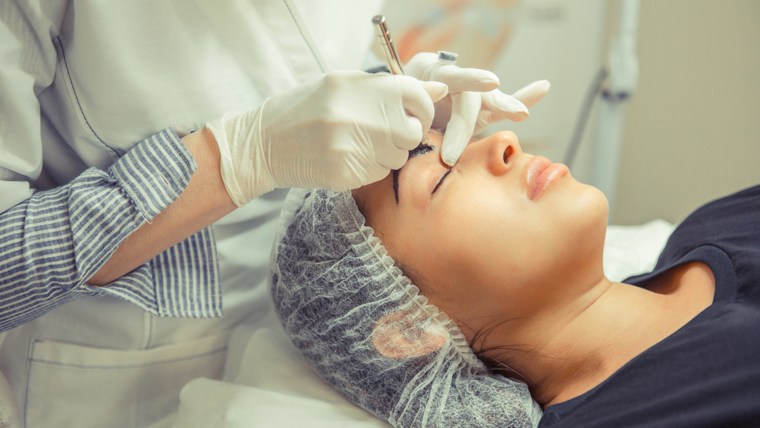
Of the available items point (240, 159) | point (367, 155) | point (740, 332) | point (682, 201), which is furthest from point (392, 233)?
point (682, 201)

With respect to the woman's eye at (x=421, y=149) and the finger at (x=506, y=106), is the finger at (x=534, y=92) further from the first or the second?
the woman's eye at (x=421, y=149)

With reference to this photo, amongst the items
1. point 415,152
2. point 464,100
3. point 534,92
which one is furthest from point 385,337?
point 534,92

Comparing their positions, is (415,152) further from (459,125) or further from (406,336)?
(406,336)

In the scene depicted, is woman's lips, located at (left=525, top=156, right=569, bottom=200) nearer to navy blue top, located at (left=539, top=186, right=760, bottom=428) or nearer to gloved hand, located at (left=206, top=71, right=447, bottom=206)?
gloved hand, located at (left=206, top=71, right=447, bottom=206)

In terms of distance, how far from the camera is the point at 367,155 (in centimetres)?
102

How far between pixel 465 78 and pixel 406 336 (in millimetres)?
457

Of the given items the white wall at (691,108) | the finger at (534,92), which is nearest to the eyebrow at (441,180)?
the finger at (534,92)

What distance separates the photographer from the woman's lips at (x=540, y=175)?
1.08m

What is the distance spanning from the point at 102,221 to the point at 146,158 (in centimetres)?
13

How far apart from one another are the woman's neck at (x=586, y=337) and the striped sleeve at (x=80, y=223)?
653 mm

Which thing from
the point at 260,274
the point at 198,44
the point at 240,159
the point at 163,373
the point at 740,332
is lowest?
the point at 163,373

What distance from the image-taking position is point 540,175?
1.09 metres

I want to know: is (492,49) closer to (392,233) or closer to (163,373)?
(392,233)

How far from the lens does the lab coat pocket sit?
1263mm
